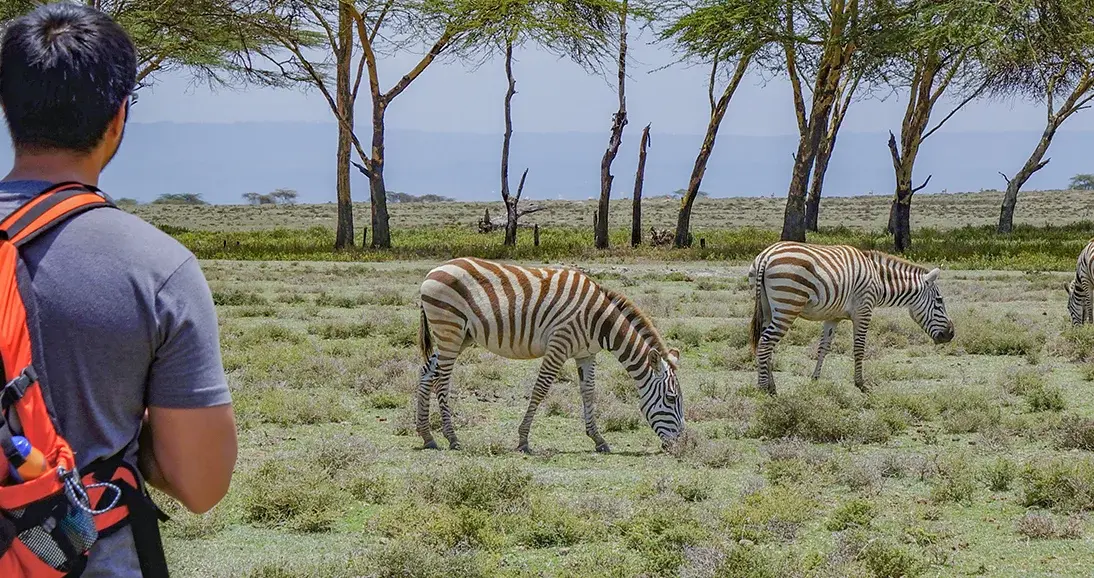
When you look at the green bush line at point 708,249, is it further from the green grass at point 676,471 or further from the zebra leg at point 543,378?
the zebra leg at point 543,378

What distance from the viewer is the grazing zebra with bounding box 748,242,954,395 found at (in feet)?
44.1

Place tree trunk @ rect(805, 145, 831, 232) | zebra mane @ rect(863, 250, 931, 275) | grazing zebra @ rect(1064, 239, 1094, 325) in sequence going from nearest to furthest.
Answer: zebra mane @ rect(863, 250, 931, 275)
grazing zebra @ rect(1064, 239, 1094, 325)
tree trunk @ rect(805, 145, 831, 232)

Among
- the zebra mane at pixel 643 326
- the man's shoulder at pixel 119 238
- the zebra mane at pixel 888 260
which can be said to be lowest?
the zebra mane at pixel 643 326

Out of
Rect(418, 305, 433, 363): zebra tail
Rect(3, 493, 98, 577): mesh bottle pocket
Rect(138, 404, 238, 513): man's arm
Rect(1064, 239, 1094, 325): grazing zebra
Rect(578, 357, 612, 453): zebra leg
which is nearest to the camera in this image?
Rect(3, 493, 98, 577): mesh bottle pocket

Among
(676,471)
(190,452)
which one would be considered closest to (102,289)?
(190,452)

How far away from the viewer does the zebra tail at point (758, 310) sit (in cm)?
1373

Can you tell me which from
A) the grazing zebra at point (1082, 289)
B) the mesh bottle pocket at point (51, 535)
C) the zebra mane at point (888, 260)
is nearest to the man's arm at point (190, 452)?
the mesh bottle pocket at point (51, 535)

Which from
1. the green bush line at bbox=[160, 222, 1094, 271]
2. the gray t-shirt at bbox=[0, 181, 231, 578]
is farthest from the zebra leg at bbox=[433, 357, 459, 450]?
the green bush line at bbox=[160, 222, 1094, 271]

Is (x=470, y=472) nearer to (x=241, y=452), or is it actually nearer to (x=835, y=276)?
(x=241, y=452)

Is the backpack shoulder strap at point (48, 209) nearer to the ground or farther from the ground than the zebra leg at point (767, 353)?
farther from the ground

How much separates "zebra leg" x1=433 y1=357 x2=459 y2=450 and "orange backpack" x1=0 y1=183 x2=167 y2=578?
801 centimetres

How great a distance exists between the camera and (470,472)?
842 cm

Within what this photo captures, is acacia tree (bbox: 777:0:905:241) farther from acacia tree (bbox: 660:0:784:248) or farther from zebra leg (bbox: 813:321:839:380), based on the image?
zebra leg (bbox: 813:321:839:380)

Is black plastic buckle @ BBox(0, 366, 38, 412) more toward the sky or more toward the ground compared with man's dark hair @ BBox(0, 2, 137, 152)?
more toward the ground
